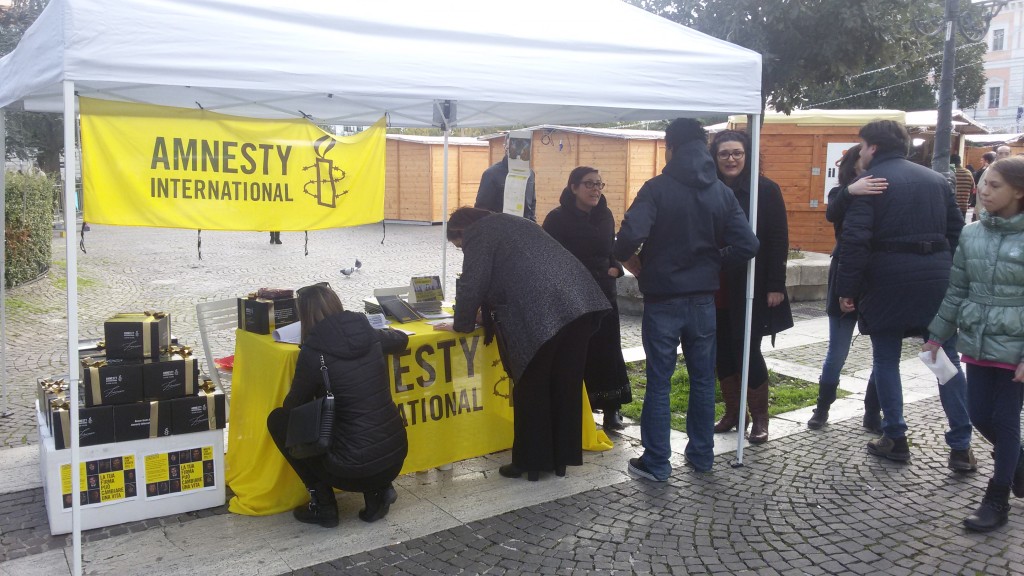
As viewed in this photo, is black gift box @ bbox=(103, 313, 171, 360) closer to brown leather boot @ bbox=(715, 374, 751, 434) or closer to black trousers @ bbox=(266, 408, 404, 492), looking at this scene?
black trousers @ bbox=(266, 408, 404, 492)

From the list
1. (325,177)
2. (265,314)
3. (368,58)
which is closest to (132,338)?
(265,314)

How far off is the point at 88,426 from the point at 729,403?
3.76m

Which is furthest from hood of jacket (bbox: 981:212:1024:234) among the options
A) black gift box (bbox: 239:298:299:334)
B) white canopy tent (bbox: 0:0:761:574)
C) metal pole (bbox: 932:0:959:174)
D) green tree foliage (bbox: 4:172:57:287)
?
green tree foliage (bbox: 4:172:57:287)

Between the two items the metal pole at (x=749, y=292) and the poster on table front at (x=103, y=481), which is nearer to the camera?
the poster on table front at (x=103, y=481)

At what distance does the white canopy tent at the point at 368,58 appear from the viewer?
313cm

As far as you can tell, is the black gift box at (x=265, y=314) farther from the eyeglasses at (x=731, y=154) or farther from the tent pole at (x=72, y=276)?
the eyeglasses at (x=731, y=154)

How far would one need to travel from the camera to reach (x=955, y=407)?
4.53 metres

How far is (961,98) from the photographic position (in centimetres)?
3503

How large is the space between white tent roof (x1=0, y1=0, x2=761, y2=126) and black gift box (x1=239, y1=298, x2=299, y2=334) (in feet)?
3.79

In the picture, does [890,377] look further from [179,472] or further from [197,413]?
[179,472]

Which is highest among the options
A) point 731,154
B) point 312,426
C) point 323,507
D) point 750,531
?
point 731,154

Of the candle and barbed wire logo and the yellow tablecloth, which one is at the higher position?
the candle and barbed wire logo

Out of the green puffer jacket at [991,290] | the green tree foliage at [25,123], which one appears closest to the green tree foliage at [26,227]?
the green tree foliage at [25,123]

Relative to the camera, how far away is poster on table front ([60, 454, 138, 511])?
3795 mm
